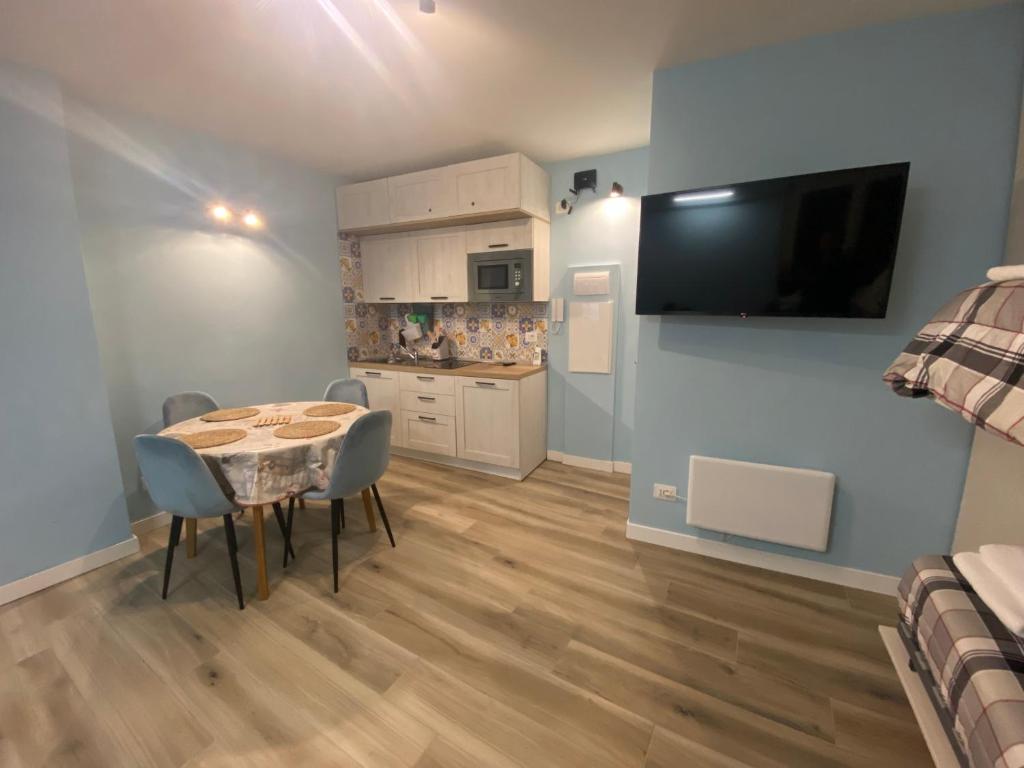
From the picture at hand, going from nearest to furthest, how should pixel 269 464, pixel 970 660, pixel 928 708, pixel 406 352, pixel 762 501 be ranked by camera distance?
pixel 970 660
pixel 928 708
pixel 269 464
pixel 762 501
pixel 406 352

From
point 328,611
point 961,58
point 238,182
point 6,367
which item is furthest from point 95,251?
point 961,58

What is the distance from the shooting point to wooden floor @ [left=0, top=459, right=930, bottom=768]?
1.36 meters

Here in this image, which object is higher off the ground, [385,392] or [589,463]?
[385,392]

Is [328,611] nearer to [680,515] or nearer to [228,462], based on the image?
[228,462]

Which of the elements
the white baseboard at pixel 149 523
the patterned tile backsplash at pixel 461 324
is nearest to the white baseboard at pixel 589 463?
the patterned tile backsplash at pixel 461 324

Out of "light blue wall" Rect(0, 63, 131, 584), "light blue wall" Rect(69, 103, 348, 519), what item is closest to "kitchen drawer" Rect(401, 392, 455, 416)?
"light blue wall" Rect(69, 103, 348, 519)

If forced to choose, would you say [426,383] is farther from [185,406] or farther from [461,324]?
[185,406]

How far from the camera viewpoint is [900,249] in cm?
184

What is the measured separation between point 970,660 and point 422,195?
3.78 metres

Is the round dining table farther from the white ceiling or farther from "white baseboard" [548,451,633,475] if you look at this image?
"white baseboard" [548,451,633,475]

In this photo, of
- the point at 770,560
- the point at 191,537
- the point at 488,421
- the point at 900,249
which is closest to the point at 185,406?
the point at 191,537

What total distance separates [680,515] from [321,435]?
207cm

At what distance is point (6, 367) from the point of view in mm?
1993

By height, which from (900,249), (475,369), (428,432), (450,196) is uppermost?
(450,196)
